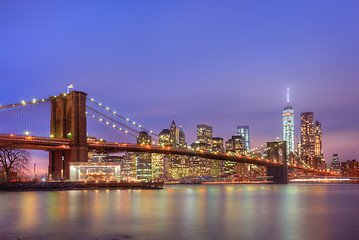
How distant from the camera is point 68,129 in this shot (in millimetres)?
76000

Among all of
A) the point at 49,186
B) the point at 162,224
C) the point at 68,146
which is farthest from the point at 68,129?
the point at 162,224

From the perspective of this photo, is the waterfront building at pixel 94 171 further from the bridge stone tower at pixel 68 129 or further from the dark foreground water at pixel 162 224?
the dark foreground water at pixel 162 224

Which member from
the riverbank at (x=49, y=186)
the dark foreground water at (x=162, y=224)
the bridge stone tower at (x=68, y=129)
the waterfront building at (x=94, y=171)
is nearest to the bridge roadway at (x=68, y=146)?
the bridge stone tower at (x=68, y=129)

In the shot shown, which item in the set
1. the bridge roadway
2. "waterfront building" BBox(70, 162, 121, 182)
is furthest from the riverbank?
the bridge roadway

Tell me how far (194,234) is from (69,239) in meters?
6.31

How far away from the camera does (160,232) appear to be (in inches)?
890

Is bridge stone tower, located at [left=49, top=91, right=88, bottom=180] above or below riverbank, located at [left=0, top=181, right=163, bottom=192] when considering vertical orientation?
above

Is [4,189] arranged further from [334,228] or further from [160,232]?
[334,228]

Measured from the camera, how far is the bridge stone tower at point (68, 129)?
2849 inches

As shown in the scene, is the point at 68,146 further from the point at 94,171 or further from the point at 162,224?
the point at 162,224

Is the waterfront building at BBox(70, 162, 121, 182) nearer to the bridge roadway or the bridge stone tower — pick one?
the bridge stone tower

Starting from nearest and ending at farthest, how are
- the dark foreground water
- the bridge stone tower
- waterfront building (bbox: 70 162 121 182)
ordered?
the dark foreground water, waterfront building (bbox: 70 162 121 182), the bridge stone tower

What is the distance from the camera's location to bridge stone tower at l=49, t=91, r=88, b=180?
72.4 m

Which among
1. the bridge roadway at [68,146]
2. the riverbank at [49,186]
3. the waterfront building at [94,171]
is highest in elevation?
the bridge roadway at [68,146]
